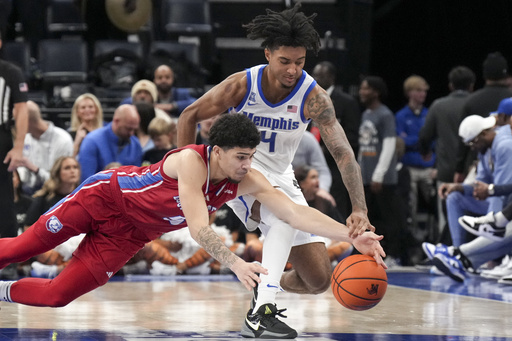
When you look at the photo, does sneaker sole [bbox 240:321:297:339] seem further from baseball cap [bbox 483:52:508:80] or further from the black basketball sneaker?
baseball cap [bbox 483:52:508:80]

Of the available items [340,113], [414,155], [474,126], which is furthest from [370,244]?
[414,155]

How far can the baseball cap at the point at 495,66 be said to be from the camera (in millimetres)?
8422

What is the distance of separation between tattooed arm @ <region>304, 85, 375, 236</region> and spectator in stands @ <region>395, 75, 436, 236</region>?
16.6 ft

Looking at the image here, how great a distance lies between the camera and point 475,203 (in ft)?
26.9

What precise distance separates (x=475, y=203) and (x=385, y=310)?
296 centimetres

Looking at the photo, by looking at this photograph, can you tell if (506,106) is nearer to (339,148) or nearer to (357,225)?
(339,148)

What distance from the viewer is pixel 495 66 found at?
8484 millimetres

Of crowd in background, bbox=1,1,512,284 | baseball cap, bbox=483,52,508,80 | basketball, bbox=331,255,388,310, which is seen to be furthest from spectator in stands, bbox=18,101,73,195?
basketball, bbox=331,255,388,310

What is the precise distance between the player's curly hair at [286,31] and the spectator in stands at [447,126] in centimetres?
447

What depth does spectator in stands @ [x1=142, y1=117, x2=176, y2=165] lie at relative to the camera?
816 centimetres

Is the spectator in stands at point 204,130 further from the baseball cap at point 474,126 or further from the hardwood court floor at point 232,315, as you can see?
the baseball cap at point 474,126

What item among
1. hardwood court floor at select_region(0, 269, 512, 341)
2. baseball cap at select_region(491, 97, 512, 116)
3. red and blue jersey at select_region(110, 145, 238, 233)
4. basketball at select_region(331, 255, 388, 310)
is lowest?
hardwood court floor at select_region(0, 269, 512, 341)

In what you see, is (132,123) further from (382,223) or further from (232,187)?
(232,187)

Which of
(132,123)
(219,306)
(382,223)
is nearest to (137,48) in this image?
(132,123)
